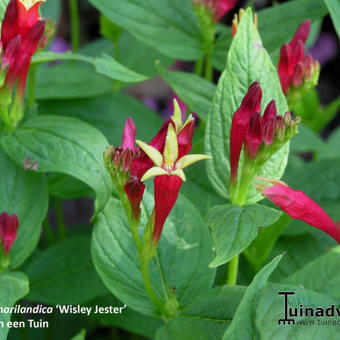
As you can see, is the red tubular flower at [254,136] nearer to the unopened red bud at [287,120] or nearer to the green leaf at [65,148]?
the unopened red bud at [287,120]

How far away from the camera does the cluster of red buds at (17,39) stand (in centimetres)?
95

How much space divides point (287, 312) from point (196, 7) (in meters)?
0.77

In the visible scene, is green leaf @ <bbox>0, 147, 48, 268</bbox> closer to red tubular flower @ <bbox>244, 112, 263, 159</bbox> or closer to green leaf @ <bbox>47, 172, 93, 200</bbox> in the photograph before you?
green leaf @ <bbox>47, 172, 93, 200</bbox>

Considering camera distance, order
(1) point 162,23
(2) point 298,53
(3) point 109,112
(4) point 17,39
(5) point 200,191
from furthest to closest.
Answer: (3) point 109,112 → (1) point 162,23 → (5) point 200,191 → (2) point 298,53 → (4) point 17,39

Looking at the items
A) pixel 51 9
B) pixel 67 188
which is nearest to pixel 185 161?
pixel 67 188

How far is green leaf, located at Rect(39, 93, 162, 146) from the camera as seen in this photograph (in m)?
1.45

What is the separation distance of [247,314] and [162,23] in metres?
0.84

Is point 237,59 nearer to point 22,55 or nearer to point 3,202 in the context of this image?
point 22,55

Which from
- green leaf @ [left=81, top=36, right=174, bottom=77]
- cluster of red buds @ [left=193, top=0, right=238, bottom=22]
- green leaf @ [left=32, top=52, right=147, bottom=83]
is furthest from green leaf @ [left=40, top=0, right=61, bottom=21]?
green leaf @ [left=32, top=52, right=147, bottom=83]

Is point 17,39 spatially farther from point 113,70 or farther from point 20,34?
point 113,70

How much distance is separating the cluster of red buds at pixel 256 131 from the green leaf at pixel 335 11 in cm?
22

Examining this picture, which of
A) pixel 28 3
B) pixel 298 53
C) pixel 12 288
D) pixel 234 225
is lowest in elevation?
pixel 12 288

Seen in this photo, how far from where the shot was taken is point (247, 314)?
0.72m

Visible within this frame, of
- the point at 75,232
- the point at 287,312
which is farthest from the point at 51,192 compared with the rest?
the point at 287,312
